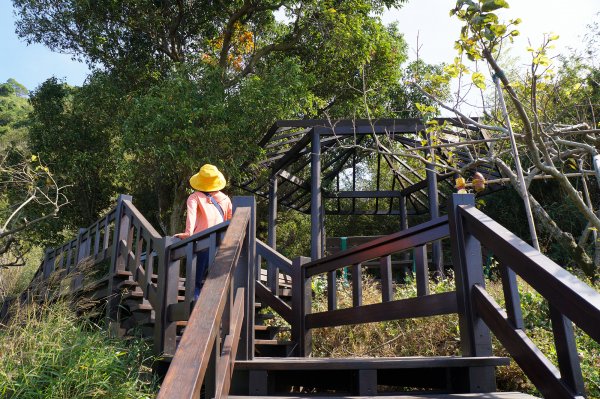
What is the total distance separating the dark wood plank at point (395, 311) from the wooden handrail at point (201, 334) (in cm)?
134

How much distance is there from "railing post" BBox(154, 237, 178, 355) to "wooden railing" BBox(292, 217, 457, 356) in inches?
50.0

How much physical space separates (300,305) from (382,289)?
3.61 feet

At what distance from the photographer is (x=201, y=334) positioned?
1916mm

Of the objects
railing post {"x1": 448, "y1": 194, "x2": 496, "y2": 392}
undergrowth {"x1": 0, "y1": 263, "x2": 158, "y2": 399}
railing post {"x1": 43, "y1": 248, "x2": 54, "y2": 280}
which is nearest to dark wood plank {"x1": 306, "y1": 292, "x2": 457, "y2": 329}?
railing post {"x1": 448, "y1": 194, "x2": 496, "y2": 392}

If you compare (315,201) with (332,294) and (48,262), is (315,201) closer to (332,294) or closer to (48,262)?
(332,294)

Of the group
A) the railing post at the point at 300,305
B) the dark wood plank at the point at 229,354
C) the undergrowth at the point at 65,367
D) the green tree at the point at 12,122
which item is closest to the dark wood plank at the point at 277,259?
the railing post at the point at 300,305

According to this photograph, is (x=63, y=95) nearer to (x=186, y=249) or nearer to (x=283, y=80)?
(x=283, y=80)

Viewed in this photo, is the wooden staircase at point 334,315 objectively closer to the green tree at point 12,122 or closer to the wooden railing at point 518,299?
the wooden railing at point 518,299

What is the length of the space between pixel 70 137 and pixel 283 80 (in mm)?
5234

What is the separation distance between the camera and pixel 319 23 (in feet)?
37.4

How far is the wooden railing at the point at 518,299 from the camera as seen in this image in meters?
1.78

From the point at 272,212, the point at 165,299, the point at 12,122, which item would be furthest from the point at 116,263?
the point at 12,122

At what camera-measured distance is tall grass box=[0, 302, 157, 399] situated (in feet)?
9.08

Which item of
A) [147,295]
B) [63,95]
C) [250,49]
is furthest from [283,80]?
[147,295]
